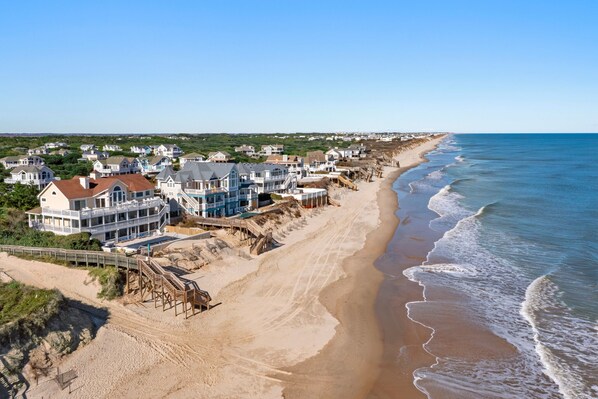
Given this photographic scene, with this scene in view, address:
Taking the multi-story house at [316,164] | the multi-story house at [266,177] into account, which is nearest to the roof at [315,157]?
the multi-story house at [316,164]

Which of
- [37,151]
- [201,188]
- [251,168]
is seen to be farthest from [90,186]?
[37,151]

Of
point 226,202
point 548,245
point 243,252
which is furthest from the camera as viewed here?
point 226,202

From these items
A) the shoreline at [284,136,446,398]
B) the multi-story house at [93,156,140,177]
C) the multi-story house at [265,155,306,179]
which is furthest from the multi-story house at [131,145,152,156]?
the shoreline at [284,136,446,398]

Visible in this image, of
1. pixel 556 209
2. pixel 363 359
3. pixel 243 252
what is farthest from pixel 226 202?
pixel 556 209

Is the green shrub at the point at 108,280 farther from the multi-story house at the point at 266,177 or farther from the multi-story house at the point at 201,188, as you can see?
the multi-story house at the point at 266,177

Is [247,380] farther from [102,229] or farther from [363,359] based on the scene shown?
[102,229]

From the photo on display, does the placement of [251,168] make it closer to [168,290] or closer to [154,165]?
[154,165]

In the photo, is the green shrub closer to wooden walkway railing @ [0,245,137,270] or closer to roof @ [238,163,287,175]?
wooden walkway railing @ [0,245,137,270]
